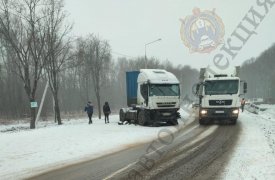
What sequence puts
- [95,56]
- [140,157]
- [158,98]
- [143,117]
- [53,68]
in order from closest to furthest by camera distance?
[140,157], [158,98], [143,117], [53,68], [95,56]

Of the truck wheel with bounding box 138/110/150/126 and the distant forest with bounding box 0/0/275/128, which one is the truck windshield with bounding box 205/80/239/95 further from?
the distant forest with bounding box 0/0/275/128

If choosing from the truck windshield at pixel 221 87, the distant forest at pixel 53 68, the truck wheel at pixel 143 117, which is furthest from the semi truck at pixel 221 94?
the distant forest at pixel 53 68

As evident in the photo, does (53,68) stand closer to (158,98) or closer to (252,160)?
(158,98)

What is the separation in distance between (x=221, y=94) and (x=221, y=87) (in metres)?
0.47

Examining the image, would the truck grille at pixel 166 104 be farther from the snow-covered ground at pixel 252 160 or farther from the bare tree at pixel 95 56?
the bare tree at pixel 95 56

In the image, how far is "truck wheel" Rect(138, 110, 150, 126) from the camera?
24.1 meters

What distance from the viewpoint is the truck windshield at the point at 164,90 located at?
77.7 feet

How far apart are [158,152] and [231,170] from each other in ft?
12.2

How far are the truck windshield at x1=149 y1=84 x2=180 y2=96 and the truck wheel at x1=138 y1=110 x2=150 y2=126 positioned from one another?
57.2 inches

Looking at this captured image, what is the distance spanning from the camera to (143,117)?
961 inches

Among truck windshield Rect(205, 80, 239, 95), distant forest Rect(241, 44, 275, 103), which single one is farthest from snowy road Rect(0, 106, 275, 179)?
distant forest Rect(241, 44, 275, 103)

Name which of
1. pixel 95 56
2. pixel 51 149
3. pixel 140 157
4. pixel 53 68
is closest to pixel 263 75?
pixel 95 56

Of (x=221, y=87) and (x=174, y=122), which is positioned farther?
(x=174, y=122)

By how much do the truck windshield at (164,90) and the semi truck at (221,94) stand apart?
1.56 meters
